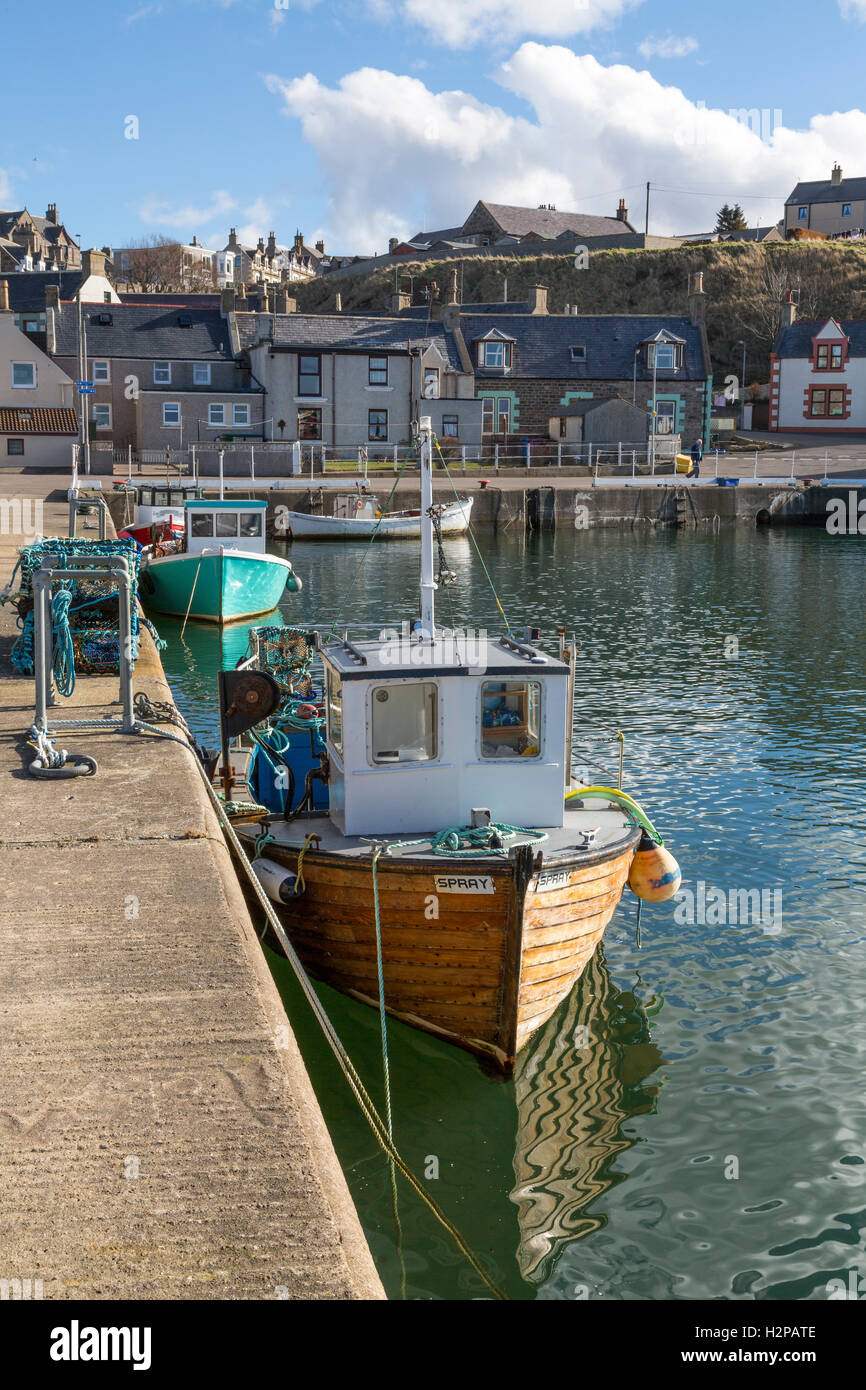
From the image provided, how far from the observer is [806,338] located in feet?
247

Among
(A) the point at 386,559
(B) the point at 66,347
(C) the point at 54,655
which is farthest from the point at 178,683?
(B) the point at 66,347

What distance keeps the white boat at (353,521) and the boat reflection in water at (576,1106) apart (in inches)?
1568

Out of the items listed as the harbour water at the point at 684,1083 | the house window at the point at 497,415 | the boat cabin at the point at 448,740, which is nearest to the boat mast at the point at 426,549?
the boat cabin at the point at 448,740

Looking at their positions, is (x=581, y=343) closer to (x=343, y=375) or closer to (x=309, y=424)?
(x=343, y=375)

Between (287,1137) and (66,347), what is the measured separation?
64624 millimetres

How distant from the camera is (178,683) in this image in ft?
78.7

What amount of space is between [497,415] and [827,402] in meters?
22.4

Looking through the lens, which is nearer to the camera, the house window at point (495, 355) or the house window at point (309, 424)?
Answer: the house window at point (309, 424)

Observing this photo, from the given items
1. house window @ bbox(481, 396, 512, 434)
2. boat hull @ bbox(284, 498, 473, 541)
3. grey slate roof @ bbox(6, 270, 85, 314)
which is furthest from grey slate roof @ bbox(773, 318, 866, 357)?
grey slate roof @ bbox(6, 270, 85, 314)

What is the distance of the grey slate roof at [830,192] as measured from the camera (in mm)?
113750

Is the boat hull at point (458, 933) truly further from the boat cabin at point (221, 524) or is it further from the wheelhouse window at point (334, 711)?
the boat cabin at point (221, 524)

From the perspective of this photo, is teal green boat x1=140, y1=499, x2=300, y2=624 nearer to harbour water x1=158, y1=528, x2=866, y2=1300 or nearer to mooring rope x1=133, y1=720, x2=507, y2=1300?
harbour water x1=158, y1=528, x2=866, y2=1300

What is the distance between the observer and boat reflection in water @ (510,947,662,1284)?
7.87m
